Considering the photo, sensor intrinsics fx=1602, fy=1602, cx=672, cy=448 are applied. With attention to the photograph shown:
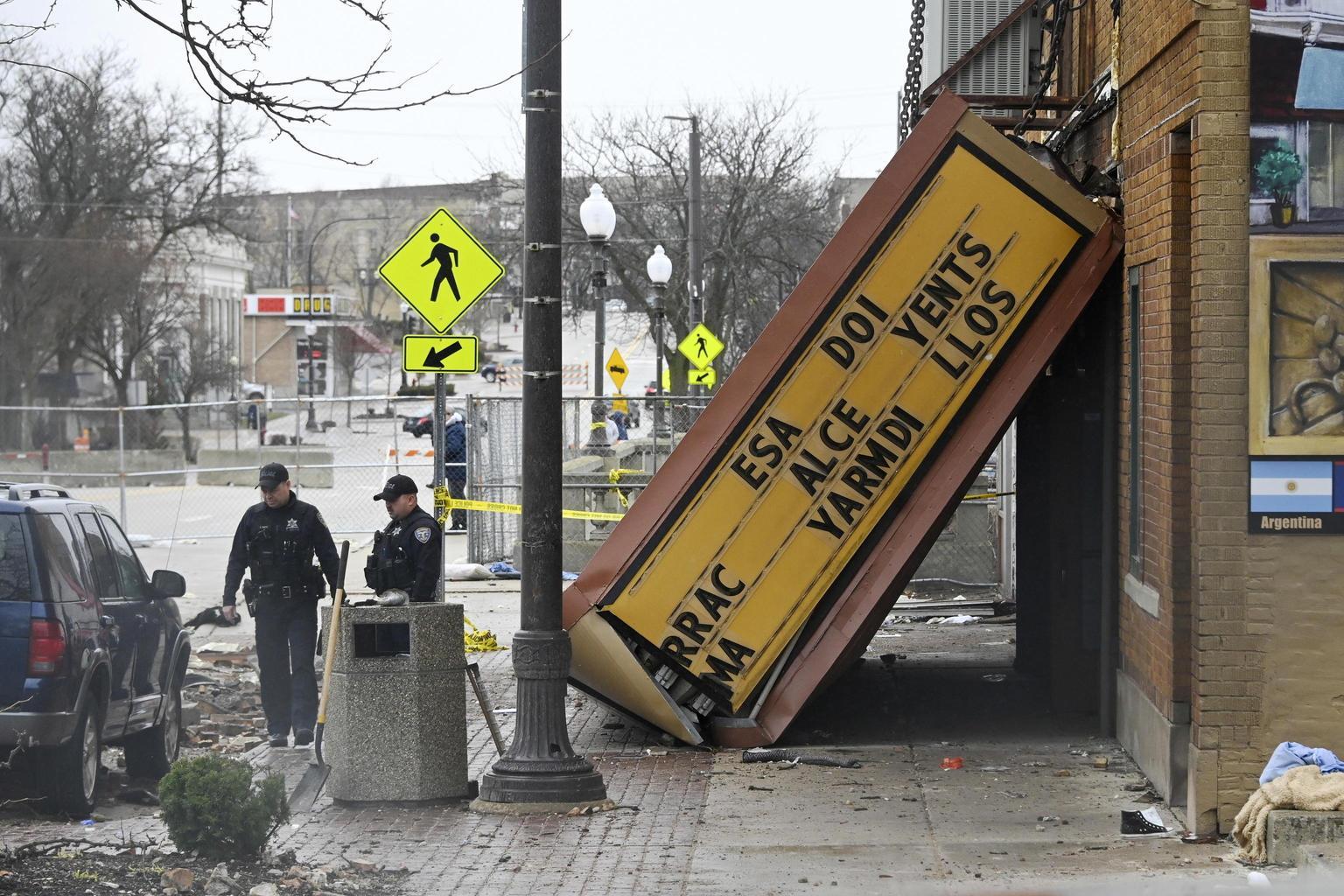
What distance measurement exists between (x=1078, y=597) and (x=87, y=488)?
1018 inches

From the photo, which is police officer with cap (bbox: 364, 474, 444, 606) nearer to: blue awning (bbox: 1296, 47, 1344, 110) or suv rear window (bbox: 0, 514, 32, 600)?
suv rear window (bbox: 0, 514, 32, 600)

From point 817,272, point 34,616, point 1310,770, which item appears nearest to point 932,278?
point 817,272

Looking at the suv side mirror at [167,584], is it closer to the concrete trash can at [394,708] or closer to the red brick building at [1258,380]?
the concrete trash can at [394,708]

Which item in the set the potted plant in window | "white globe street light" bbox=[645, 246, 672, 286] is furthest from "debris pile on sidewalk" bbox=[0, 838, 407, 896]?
"white globe street light" bbox=[645, 246, 672, 286]

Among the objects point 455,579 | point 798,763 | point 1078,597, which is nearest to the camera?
point 798,763

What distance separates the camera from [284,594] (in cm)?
1073

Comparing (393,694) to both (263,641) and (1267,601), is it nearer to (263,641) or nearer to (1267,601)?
(263,641)

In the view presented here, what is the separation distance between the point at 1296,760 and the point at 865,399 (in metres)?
3.49

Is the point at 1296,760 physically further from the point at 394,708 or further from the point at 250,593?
the point at 250,593

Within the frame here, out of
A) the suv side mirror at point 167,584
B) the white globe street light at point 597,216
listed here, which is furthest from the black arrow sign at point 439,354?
the white globe street light at point 597,216

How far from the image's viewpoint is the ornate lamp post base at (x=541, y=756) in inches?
320

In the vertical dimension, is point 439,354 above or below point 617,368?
→ below

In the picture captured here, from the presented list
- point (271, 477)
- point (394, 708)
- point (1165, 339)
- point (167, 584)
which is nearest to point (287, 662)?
point (167, 584)

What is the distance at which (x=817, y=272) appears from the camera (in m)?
9.38
